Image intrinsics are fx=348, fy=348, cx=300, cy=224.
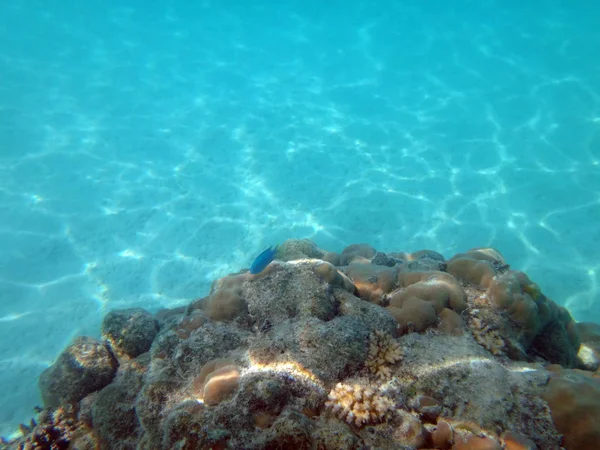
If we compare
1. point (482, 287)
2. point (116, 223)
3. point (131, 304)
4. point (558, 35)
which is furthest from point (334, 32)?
point (482, 287)

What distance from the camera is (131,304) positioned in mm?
7270

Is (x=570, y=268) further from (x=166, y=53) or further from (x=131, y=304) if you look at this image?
(x=166, y=53)

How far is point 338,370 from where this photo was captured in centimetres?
249

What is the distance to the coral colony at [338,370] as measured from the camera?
213cm

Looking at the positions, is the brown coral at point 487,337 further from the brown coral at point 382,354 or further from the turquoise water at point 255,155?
the turquoise water at point 255,155

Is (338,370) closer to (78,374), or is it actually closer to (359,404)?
(359,404)

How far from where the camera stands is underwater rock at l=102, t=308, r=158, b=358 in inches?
144

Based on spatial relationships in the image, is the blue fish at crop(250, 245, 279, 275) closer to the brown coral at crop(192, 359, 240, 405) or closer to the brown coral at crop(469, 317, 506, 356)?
the brown coral at crop(192, 359, 240, 405)

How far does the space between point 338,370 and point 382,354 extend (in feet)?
1.30

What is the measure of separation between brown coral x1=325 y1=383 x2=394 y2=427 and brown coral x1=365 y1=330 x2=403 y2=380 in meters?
0.25

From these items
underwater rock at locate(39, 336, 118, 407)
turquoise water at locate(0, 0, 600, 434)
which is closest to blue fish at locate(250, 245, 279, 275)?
underwater rock at locate(39, 336, 118, 407)

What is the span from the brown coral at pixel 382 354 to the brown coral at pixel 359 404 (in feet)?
0.81

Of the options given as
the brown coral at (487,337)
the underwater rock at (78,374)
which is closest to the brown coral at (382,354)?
the brown coral at (487,337)

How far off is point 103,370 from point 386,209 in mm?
7474
